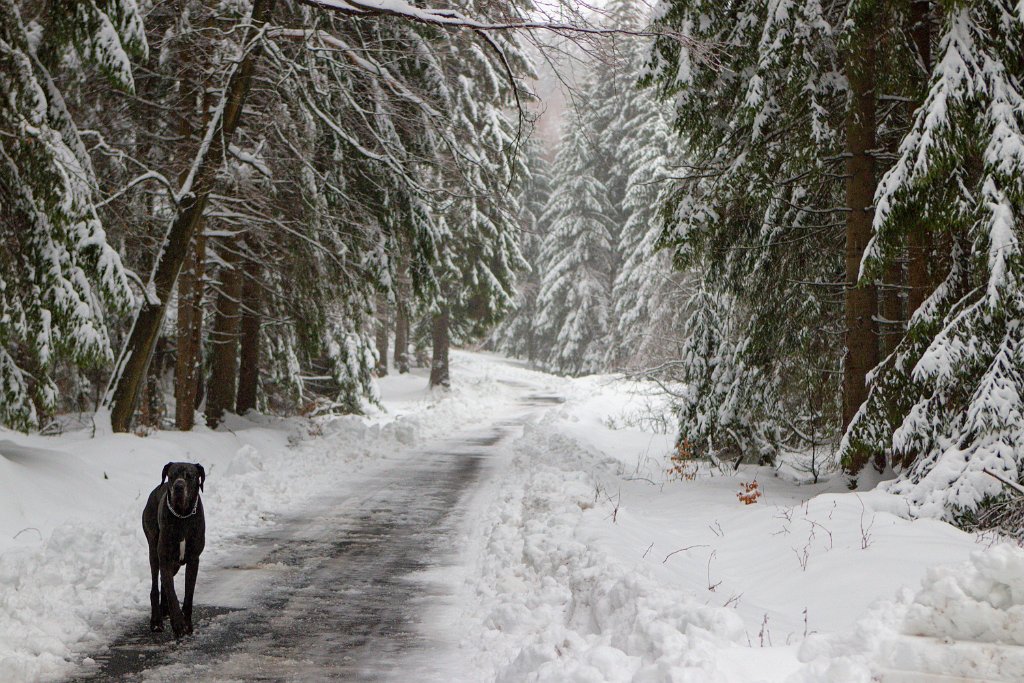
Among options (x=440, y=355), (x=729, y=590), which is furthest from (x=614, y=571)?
(x=440, y=355)

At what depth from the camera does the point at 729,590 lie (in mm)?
6035

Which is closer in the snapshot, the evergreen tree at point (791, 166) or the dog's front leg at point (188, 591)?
the dog's front leg at point (188, 591)

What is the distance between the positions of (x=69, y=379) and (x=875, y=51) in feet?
46.7

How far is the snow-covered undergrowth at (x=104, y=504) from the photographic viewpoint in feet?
17.9

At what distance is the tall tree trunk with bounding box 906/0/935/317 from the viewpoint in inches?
341

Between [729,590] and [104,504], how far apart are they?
6792 mm

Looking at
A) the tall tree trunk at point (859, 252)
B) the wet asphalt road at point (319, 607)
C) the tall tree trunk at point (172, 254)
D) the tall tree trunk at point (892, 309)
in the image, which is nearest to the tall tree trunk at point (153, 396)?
the tall tree trunk at point (172, 254)

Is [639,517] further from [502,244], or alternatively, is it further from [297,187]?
[502,244]

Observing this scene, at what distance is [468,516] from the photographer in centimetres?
1062

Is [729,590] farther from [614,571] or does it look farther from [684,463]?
[684,463]

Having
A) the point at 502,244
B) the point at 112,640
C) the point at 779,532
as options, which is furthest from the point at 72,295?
the point at 502,244

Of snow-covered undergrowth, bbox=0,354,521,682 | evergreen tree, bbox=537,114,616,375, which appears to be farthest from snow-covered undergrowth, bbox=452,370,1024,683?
evergreen tree, bbox=537,114,616,375

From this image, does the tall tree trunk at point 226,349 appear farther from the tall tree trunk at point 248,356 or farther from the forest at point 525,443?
the tall tree trunk at point 248,356

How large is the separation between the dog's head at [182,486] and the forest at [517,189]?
3.26 meters
